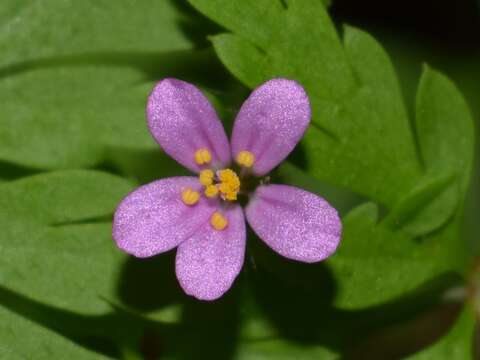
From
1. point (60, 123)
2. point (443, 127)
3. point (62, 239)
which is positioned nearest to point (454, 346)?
point (443, 127)

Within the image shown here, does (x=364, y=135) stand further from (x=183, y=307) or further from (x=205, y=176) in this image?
(x=183, y=307)

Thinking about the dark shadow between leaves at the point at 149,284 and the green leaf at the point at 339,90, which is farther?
the dark shadow between leaves at the point at 149,284

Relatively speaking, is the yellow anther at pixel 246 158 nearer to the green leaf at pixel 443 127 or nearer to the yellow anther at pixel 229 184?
the yellow anther at pixel 229 184

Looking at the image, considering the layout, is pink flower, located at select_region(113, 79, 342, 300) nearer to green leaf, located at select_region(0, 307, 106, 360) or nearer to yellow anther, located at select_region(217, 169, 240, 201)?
yellow anther, located at select_region(217, 169, 240, 201)

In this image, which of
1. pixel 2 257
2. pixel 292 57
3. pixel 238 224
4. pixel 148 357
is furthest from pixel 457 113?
pixel 2 257

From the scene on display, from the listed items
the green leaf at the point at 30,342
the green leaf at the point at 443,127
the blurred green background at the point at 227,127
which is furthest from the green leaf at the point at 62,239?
the green leaf at the point at 443,127

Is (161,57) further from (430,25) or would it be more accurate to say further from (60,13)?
(430,25)
